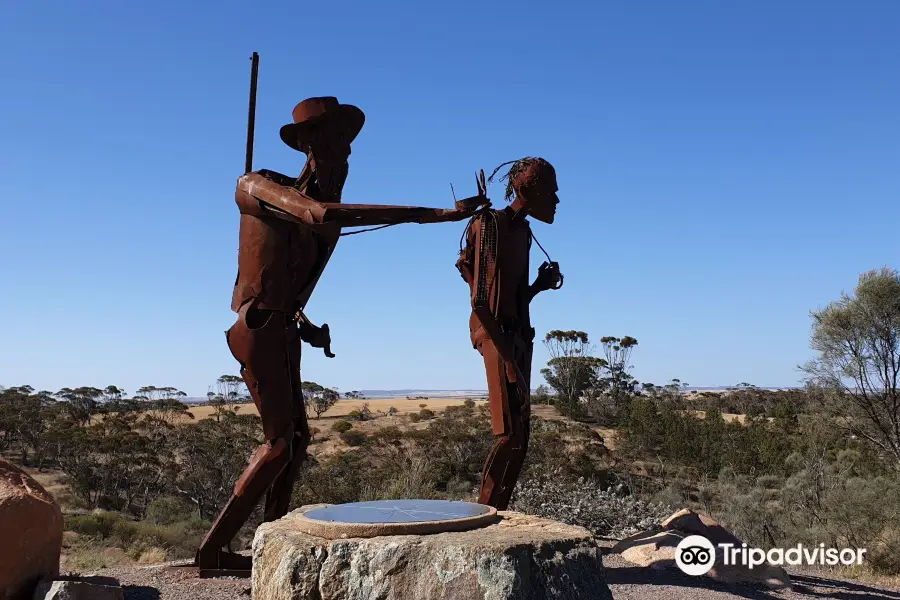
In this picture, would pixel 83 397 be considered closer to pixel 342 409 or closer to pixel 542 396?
pixel 342 409

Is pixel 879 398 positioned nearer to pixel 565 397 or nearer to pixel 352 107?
pixel 352 107

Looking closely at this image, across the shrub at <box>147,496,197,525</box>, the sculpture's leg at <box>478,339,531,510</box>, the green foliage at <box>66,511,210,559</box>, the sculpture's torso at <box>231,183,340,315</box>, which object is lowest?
the shrub at <box>147,496,197,525</box>

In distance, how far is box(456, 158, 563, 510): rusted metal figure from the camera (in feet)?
18.0

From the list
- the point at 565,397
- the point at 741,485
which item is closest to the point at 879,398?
the point at 741,485

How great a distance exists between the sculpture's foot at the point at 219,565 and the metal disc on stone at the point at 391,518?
37.8 inches

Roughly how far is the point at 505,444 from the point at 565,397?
3571 cm

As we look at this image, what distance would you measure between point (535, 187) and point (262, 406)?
2.63 m

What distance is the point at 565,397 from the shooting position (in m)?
40.5

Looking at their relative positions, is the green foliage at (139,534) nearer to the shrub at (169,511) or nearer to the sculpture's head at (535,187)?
the shrub at (169,511)

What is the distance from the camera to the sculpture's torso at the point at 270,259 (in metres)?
4.63

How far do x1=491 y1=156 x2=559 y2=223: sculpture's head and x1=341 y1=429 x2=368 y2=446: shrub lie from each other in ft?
69.7

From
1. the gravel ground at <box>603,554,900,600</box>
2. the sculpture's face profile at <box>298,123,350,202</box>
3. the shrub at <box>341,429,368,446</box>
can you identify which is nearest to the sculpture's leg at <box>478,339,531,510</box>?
the gravel ground at <box>603,554,900,600</box>

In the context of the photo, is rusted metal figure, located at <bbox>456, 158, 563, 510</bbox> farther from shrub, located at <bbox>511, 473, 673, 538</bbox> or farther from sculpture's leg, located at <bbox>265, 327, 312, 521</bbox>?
shrub, located at <bbox>511, 473, 673, 538</bbox>

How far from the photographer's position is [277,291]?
15.2ft
